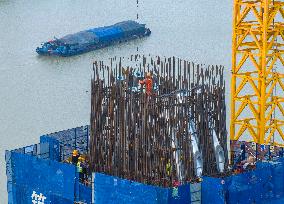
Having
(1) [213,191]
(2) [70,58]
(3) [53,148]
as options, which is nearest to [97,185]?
(1) [213,191]

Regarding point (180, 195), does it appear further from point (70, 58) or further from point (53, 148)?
point (70, 58)

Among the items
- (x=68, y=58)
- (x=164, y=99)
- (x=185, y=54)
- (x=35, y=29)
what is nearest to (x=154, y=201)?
(x=164, y=99)

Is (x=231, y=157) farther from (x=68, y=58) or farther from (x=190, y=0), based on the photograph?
(x=190, y=0)

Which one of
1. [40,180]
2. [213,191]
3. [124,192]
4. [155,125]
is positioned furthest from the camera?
[40,180]

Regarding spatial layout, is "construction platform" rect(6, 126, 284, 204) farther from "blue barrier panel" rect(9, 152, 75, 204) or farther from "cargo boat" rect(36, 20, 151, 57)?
"cargo boat" rect(36, 20, 151, 57)

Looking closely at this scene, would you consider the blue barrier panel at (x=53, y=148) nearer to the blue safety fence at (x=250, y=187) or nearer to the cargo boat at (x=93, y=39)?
the blue safety fence at (x=250, y=187)

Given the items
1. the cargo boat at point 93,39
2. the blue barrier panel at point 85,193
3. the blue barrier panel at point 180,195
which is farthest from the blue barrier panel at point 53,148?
the cargo boat at point 93,39

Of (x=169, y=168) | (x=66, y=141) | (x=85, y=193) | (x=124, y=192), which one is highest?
(x=66, y=141)
